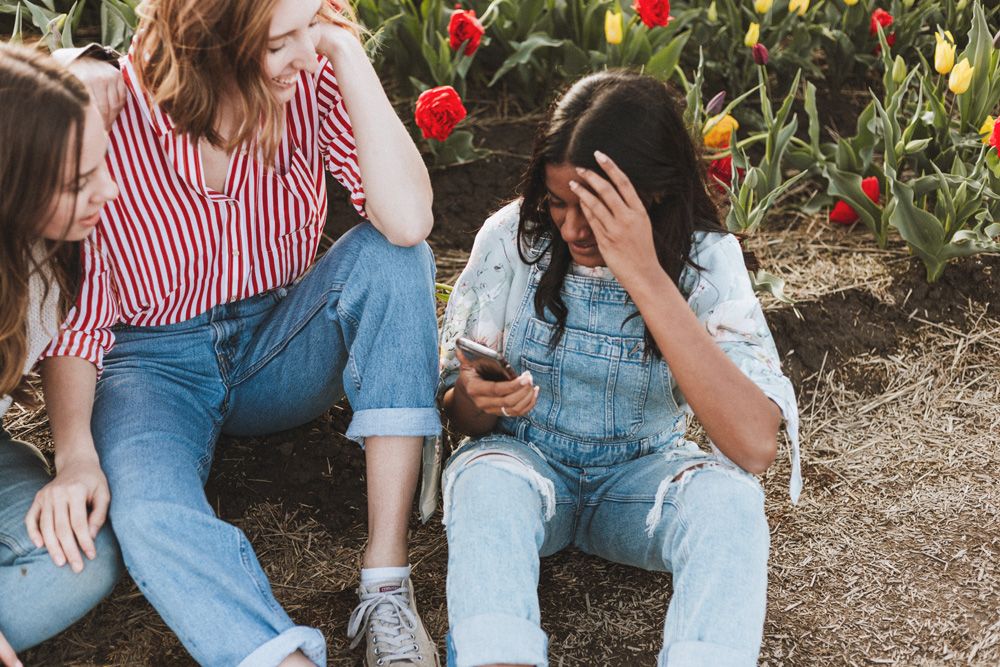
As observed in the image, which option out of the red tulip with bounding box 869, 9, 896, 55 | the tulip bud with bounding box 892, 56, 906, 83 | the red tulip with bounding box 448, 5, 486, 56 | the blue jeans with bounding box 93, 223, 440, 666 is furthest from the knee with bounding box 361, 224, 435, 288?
the red tulip with bounding box 869, 9, 896, 55

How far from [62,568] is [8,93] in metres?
0.66

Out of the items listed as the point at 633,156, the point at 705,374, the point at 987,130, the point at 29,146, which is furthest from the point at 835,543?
the point at 29,146

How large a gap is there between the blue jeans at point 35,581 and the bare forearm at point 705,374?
85 centimetres

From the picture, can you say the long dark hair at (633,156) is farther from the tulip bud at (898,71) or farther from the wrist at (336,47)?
the tulip bud at (898,71)

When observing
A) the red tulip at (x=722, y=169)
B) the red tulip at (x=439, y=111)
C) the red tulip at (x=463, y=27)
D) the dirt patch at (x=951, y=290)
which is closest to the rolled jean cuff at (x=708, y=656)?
the red tulip at (x=722, y=169)

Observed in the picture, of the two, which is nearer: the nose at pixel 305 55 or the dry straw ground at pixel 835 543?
the nose at pixel 305 55

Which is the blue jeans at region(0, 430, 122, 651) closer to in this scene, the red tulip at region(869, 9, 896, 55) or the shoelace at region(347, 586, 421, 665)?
the shoelace at region(347, 586, 421, 665)

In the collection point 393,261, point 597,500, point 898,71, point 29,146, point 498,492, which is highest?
point 29,146

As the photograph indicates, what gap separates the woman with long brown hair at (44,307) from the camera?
147 centimetres

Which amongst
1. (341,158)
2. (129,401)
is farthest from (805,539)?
(129,401)

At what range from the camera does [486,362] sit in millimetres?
1638

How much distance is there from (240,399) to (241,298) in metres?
0.18

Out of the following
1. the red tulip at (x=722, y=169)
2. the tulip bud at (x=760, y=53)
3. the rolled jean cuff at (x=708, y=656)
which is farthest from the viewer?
the tulip bud at (x=760, y=53)

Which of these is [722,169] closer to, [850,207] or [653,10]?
[653,10]
